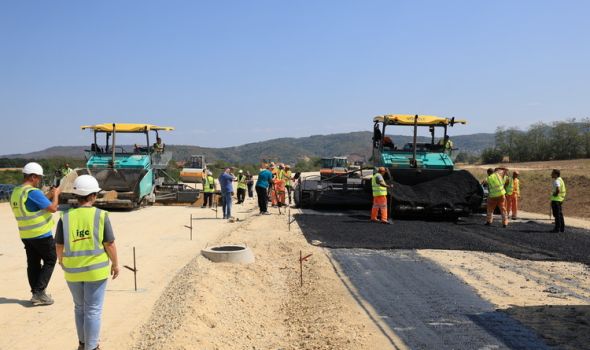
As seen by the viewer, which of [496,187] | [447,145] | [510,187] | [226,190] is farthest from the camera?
[447,145]

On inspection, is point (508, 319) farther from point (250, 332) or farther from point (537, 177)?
point (537, 177)

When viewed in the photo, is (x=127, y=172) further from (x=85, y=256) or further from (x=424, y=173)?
(x=85, y=256)

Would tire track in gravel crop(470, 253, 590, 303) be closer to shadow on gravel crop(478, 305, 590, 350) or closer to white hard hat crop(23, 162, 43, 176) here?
shadow on gravel crop(478, 305, 590, 350)

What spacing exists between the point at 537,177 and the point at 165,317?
2609 cm

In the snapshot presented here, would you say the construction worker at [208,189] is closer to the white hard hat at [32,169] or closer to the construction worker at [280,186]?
the construction worker at [280,186]

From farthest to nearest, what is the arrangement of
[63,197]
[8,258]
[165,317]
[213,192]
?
1. [213,192]
2. [63,197]
3. [8,258]
4. [165,317]

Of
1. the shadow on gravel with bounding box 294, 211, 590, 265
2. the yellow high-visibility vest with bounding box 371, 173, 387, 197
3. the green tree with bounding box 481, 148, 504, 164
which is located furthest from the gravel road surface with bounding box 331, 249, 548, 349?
the green tree with bounding box 481, 148, 504, 164

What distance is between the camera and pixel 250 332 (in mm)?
5488

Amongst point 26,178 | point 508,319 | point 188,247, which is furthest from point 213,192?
point 508,319

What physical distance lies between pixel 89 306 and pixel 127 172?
14.0 metres

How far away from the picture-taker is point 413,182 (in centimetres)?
1469

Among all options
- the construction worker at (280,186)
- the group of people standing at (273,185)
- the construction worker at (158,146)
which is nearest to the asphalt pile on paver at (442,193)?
the group of people standing at (273,185)

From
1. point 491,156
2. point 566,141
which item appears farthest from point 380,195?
point 491,156

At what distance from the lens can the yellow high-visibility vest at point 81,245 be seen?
13.8 feet
